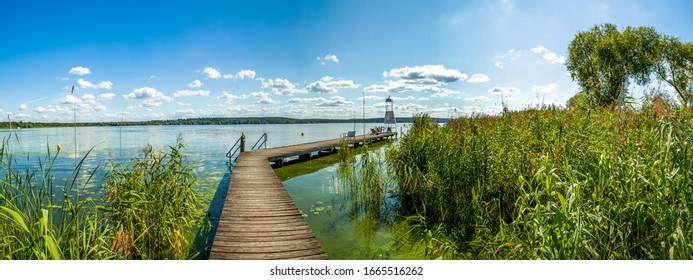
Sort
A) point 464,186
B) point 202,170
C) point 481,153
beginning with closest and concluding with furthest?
1. point 481,153
2. point 464,186
3. point 202,170

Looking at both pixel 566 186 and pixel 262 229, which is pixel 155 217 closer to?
pixel 262 229

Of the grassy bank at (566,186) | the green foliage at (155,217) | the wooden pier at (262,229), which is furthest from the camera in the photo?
the green foliage at (155,217)

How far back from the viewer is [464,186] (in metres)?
6.05

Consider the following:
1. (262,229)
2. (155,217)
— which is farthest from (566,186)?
(155,217)

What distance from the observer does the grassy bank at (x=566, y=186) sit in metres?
2.50

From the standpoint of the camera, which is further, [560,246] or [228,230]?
[228,230]

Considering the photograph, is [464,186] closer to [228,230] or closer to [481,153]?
[481,153]

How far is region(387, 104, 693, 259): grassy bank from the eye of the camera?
2.50 m

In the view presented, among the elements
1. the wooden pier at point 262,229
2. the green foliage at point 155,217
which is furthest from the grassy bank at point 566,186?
the green foliage at point 155,217

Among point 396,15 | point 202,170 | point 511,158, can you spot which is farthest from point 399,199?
point 202,170

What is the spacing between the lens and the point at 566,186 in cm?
262

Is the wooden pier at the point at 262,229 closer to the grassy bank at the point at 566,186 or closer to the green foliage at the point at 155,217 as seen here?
the green foliage at the point at 155,217
